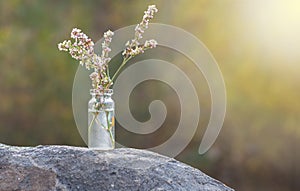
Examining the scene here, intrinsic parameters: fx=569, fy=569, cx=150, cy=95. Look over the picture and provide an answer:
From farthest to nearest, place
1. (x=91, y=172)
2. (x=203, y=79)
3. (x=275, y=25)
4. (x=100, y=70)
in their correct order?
(x=203, y=79) < (x=275, y=25) < (x=100, y=70) < (x=91, y=172)

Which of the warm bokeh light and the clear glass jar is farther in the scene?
the warm bokeh light

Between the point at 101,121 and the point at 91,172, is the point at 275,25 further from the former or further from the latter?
the point at 91,172

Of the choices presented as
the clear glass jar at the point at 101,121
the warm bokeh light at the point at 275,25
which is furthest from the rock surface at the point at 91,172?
the warm bokeh light at the point at 275,25

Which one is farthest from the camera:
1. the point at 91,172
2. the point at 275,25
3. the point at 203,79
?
the point at 203,79

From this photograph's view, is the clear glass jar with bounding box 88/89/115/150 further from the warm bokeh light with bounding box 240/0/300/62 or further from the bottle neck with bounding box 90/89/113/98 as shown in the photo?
the warm bokeh light with bounding box 240/0/300/62

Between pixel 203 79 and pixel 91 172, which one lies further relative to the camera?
pixel 203 79

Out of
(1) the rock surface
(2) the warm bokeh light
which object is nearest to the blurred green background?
(2) the warm bokeh light

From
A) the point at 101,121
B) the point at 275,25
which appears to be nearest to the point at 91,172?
the point at 101,121
